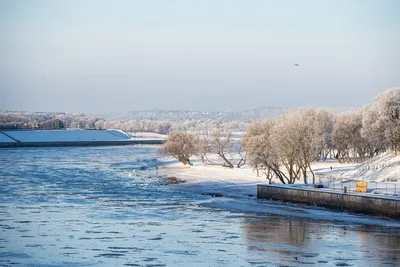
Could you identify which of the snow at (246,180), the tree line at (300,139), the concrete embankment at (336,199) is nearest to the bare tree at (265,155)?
the tree line at (300,139)

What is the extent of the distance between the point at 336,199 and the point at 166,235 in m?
16.7

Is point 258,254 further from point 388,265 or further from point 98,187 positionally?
point 98,187

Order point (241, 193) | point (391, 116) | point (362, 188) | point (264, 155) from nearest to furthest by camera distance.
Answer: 1. point (362, 188)
2. point (241, 193)
3. point (264, 155)
4. point (391, 116)

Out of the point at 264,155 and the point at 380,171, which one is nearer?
the point at 380,171

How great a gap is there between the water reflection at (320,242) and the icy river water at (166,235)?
46mm

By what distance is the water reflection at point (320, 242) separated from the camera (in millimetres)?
32094

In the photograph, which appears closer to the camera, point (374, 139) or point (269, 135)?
point (269, 135)

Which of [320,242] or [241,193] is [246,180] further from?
[320,242]

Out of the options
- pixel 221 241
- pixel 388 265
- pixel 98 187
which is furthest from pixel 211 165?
pixel 388 265

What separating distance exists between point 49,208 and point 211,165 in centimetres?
5103

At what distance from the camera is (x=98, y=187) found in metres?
67.9

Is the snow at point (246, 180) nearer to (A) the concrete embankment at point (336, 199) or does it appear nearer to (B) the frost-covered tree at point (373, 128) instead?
(A) the concrete embankment at point (336, 199)

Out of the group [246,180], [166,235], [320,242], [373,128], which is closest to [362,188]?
[320,242]

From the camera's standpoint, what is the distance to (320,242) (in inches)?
1453
